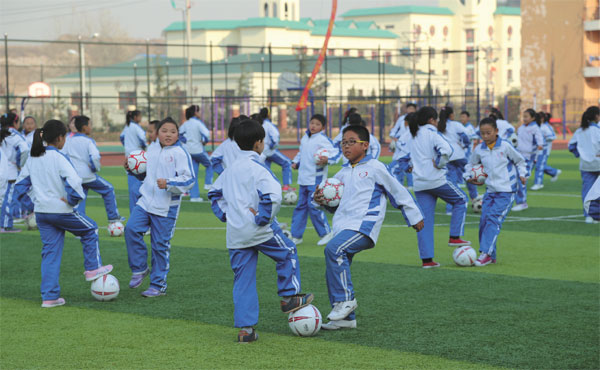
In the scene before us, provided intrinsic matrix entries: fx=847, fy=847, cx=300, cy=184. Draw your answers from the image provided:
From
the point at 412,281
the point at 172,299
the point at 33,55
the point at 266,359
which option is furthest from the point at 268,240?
the point at 33,55


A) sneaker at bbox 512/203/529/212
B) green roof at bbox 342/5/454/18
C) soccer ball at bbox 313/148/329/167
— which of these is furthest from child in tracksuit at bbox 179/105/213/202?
green roof at bbox 342/5/454/18

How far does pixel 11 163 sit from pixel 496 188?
8.70 metres

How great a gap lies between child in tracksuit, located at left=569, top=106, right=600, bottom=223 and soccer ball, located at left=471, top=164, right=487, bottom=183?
4.09 m

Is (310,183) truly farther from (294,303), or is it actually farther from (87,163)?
(294,303)

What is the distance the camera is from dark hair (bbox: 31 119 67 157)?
338 inches

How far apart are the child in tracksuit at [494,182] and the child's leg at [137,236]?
4238mm

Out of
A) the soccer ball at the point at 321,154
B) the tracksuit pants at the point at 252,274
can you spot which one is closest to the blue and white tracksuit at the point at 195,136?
the soccer ball at the point at 321,154

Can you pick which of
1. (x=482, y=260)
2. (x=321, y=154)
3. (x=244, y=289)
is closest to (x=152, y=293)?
(x=244, y=289)

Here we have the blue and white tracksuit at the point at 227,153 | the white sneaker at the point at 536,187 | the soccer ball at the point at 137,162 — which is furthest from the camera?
the white sneaker at the point at 536,187

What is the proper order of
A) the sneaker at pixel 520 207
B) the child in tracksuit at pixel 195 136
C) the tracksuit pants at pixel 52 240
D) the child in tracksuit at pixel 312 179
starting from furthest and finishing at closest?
the child in tracksuit at pixel 195 136 → the sneaker at pixel 520 207 → the child in tracksuit at pixel 312 179 → the tracksuit pants at pixel 52 240

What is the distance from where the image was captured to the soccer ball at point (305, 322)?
285 inches

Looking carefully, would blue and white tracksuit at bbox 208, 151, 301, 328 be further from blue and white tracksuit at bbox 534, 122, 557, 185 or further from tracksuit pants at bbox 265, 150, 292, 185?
blue and white tracksuit at bbox 534, 122, 557, 185

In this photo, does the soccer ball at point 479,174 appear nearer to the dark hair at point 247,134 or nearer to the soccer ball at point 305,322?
the soccer ball at point 305,322

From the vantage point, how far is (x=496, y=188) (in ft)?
36.3
